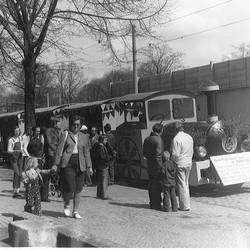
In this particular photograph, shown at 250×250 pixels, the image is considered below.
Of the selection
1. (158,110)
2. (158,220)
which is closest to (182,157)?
(158,220)

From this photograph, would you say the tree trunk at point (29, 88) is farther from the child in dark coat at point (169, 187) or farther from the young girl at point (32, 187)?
the young girl at point (32, 187)

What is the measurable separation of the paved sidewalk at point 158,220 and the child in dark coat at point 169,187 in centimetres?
21

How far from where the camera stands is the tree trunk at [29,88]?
51.7 feet

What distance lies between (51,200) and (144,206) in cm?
214

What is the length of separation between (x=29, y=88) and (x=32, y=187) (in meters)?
8.02

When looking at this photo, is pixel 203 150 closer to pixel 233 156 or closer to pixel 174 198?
pixel 233 156

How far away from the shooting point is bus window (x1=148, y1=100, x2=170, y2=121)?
46.0ft

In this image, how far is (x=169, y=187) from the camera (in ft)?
31.2

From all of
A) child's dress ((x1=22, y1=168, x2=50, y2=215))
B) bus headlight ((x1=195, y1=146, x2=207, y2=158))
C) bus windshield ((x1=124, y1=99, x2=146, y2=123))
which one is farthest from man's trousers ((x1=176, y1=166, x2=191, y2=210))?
bus windshield ((x1=124, y1=99, x2=146, y2=123))

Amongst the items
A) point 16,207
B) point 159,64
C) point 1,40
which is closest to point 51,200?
point 16,207

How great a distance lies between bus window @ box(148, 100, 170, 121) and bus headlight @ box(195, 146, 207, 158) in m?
2.62

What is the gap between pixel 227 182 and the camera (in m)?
11.2

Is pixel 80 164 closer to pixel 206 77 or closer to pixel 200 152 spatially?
pixel 200 152

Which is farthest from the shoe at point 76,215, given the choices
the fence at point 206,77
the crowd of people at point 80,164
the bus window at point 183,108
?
the fence at point 206,77
